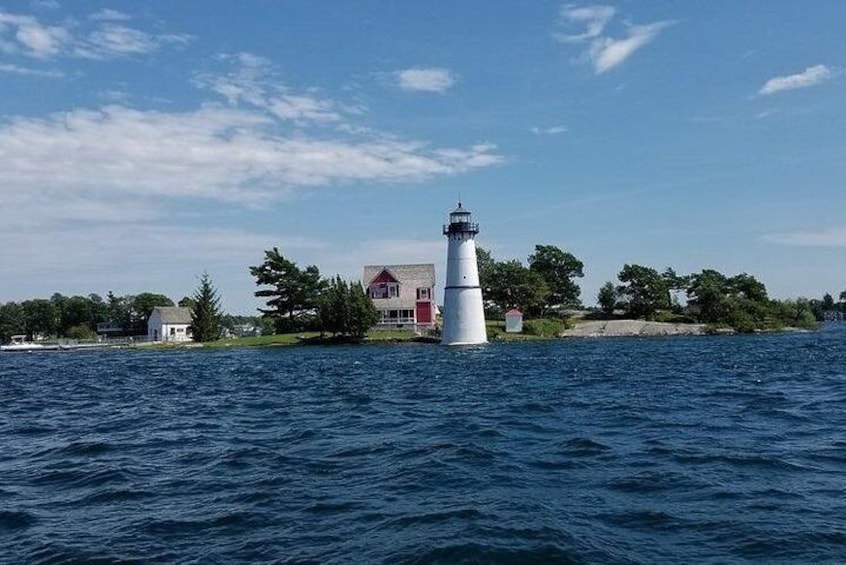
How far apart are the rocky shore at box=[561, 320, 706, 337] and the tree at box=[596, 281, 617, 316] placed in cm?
1283

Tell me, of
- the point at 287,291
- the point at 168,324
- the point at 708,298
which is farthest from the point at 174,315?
the point at 708,298

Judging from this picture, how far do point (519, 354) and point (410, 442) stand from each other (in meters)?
41.7

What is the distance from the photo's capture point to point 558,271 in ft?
378

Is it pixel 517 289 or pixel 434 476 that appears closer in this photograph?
pixel 434 476

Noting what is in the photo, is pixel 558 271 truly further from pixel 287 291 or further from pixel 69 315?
pixel 69 315

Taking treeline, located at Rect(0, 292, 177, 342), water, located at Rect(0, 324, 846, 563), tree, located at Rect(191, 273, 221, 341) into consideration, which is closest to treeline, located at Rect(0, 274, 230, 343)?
treeline, located at Rect(0, 292, 177, 342)

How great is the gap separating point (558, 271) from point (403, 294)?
2727cm

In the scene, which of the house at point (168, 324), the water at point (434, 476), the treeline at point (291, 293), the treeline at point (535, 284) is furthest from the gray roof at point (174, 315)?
the water at point (434, 476)

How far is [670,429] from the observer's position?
20109 millimetres

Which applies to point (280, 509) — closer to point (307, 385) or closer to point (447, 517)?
point (447, 517)

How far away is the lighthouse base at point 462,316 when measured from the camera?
248ft

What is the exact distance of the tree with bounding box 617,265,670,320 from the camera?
110812 millimetres

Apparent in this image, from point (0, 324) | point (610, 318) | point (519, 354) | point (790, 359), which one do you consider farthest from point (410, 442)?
point (0, 324)

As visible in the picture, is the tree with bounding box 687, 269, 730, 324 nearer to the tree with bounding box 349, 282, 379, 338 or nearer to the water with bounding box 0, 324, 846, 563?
the tree with bounding box 349, 282, 379, 338
